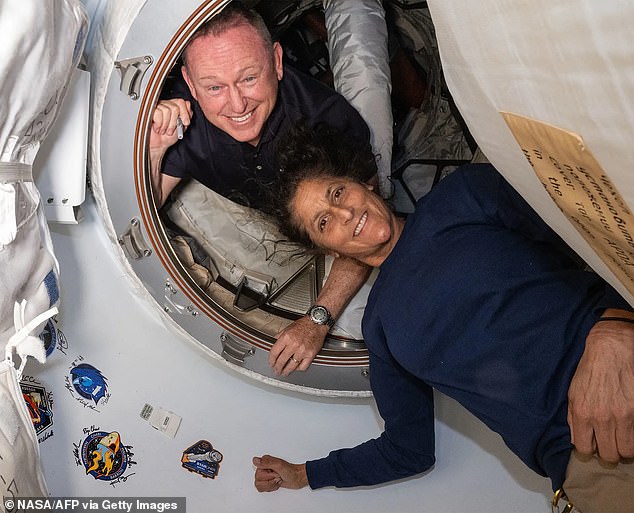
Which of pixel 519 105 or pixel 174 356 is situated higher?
pixel 519 105

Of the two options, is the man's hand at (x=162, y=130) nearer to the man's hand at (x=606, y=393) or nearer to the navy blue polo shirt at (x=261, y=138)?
the navy blue polo shirt at (x=261, y=138)

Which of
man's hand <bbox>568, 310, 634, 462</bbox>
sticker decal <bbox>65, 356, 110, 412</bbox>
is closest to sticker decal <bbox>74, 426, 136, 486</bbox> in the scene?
sticker decal <bbox>65, 356, 110, 412</bbox>

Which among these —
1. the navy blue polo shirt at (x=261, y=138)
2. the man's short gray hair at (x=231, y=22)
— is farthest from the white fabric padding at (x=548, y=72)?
the navy blue polo shirt at (x=261, y=138)

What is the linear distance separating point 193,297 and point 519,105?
84cm

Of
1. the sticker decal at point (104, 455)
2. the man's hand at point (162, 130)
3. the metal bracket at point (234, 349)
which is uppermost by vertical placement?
the man's hand at point (162, 130)

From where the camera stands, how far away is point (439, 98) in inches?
66.1

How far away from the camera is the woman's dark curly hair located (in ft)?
4.27

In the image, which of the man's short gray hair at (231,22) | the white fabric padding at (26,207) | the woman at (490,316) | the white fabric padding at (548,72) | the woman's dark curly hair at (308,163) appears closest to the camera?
the white fabric padding at (548,72)

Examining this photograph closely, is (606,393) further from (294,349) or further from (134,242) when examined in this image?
(134,242)

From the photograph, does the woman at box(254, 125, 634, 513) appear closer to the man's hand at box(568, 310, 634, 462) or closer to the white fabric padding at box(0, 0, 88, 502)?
the man's hand at box(568, 310, 634, 462)

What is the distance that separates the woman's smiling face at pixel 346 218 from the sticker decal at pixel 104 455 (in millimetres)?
511

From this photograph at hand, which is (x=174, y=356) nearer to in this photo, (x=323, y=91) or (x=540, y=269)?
(x=323, y=91)

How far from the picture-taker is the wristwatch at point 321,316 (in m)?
1.39

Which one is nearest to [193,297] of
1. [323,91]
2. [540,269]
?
[323,91]
